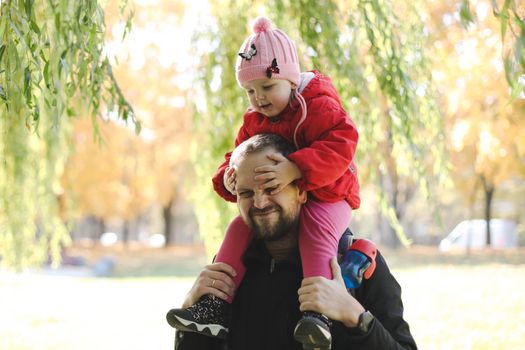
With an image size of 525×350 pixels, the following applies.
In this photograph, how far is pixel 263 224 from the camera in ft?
6.09

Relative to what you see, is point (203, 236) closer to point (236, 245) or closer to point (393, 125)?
point (393, 125)

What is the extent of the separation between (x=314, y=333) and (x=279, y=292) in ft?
1.08

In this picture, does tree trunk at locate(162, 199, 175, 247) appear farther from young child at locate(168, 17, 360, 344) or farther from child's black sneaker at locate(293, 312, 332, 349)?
child's black sneaker at locate(293, 312, 332, 349)

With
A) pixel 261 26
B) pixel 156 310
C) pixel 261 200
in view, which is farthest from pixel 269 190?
pixel 156 310

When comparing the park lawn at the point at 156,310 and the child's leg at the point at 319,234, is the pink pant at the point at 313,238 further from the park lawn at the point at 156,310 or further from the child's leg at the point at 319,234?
the park lawn at the point at 156,310

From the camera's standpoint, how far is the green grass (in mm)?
6418

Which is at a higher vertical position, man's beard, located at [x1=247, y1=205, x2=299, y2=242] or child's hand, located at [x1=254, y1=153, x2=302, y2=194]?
child's hand, located at [x1=254, y1=153, x2=302, y2=194]

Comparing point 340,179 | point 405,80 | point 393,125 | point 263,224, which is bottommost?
point 263,224

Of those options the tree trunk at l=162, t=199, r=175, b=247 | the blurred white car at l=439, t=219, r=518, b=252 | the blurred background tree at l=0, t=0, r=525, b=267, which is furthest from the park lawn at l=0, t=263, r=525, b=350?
the blurred white car at l=439, t=219, r=518, b=252

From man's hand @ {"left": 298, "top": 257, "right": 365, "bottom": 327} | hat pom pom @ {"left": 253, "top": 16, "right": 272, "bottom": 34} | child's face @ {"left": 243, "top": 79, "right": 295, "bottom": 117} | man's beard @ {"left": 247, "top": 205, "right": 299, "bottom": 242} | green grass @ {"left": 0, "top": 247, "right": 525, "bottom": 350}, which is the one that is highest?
hat pom pom @ {"left": 253, "top": 16, "right": 272, "bottom": 34}

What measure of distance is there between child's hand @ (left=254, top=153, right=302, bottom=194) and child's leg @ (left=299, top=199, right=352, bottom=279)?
0.14m

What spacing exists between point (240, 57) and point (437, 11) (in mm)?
9335

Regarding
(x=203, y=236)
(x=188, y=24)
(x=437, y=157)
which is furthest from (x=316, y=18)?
(x=203, y=236)

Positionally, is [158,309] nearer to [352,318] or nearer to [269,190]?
[269,190]
